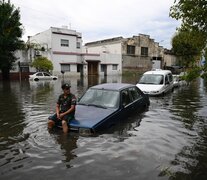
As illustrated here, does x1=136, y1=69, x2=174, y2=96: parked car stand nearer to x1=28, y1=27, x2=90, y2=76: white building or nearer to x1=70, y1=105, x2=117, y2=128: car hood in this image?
x1=70, y1=105, x2=117, y2=128: car hood

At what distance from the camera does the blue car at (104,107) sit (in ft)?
21.6

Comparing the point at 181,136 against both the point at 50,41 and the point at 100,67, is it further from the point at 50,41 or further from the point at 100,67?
the point at 100,67

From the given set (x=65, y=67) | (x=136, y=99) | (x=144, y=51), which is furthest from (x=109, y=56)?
(x=136, y=99)

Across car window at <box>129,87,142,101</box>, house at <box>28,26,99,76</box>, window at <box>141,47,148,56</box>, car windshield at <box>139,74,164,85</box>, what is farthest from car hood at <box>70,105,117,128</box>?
window at <box>141,47,148,56</box>

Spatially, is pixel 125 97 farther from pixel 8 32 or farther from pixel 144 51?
pixel 144 51

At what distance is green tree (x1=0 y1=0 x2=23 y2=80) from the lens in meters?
32.0

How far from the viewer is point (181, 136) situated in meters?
7.04

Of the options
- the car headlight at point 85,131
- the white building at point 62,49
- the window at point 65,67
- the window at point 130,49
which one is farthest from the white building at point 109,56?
the car headlight at point 85,131

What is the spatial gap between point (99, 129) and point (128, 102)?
2.33m

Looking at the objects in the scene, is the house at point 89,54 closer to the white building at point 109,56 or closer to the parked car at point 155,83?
the white building at point 109,56

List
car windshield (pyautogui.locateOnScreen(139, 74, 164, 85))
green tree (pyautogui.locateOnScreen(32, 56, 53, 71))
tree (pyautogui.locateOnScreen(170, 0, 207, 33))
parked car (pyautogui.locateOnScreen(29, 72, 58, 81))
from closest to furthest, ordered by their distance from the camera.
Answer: tree (pyautogui.locateOnScreen(170, 0, 207, 33)) → car windshield (pyautogui.locateOnScreen(139, 74, 164, 85)) → parked car (pyautogui.locateOnScreen(29, 72, 58, 81)) → green tree (pyautogui.locateOnScreen(32, 56, 53, 71))

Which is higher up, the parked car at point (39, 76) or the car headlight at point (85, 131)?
the parked car at point (39, 76)

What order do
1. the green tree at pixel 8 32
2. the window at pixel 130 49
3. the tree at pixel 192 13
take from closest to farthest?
the tree at pixel 192 13, the green tree at pixel 8 32, the window at pixel 130 49

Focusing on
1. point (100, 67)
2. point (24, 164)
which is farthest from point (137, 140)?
point (100, 67)
